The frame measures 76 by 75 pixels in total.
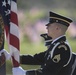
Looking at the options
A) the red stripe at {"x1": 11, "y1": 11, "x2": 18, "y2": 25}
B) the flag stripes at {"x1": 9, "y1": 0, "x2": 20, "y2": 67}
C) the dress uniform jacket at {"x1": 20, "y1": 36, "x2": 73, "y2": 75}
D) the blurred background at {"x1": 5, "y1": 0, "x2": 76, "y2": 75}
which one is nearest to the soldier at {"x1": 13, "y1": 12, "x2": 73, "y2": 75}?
the dress uniform jacket at {"x1": 20, "y1": 36, "x2": 73, "y2": 75}

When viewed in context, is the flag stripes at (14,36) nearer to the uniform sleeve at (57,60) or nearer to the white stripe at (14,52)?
the white stripe at (14,52)

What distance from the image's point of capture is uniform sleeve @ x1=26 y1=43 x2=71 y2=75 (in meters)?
4.40

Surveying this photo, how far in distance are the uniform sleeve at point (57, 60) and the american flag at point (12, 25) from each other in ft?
1.02

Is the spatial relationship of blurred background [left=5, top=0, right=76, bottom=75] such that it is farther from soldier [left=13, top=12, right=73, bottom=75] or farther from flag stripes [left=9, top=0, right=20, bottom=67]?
soldier [left=13, top=12, right=73, bottom=75]

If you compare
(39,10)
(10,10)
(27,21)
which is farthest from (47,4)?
(10,10)

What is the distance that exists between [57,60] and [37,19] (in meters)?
9.13

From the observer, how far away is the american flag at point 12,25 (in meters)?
4.64

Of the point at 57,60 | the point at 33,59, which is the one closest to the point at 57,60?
the point at 57,60

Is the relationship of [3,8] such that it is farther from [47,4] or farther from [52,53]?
[47,4]

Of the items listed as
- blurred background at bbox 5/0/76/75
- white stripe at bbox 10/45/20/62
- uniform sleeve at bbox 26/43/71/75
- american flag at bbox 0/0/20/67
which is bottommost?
uniform sleeve at bbox 26/43/71/75

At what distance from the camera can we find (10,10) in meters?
4.66

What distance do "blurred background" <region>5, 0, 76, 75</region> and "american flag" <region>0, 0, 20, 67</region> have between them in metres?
6.20

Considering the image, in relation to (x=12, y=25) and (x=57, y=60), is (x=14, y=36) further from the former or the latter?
(x=57, y=60)

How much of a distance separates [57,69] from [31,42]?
8354mm
